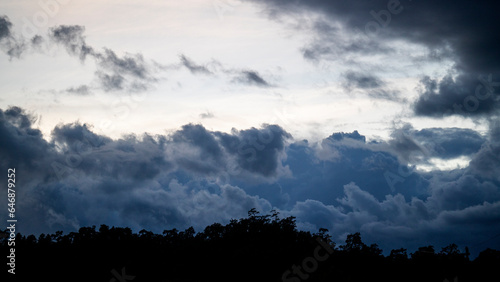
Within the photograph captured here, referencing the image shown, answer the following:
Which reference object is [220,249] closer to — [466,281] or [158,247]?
[158,247]

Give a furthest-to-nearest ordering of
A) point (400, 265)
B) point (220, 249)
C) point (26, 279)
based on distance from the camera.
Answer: point (220, 249)
point (400, 265)
point (26, 279)

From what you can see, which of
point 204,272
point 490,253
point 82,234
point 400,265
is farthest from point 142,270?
point 490,253

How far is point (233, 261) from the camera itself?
6381cm

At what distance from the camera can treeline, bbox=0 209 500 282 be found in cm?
5938

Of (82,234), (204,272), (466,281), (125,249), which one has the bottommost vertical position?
(466,281)

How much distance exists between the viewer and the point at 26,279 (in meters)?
→ 61.9

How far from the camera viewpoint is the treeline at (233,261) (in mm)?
59375

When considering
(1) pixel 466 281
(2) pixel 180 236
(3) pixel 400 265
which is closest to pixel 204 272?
(3) pixel 400 265

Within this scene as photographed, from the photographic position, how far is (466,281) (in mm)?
57594

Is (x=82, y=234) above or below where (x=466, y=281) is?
above

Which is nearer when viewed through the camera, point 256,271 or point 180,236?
point 256,271

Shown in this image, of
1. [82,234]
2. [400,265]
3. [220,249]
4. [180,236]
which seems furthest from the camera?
[180,236]

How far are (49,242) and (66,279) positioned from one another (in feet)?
70.4

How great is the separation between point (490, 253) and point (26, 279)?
6602cm
